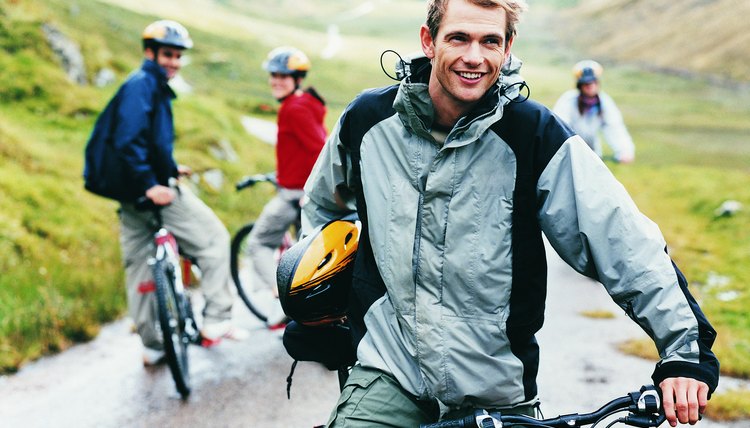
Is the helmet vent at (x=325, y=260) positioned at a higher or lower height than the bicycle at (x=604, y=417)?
higher

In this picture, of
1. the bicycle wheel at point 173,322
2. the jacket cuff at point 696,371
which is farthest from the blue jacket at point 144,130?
the jacket cuff at point 696,371

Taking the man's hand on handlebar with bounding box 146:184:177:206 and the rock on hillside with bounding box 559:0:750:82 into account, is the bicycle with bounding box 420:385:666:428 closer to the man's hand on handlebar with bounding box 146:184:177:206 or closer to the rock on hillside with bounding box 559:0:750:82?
the man's hand on handlebar with bounding box 146:184:177:206

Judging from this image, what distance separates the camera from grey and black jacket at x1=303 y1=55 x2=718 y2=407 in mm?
2645

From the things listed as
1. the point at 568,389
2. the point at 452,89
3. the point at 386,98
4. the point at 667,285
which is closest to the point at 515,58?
the point at 452,89

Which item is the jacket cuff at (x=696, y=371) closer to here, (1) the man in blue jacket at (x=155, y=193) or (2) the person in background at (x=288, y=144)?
(1) the man in blue jacket at (x=155, y=193)

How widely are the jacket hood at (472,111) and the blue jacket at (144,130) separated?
343 cm

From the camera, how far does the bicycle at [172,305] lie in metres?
5.87

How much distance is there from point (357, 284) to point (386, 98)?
684mm

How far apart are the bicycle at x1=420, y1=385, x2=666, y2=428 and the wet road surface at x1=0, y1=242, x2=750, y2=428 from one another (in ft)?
10.2

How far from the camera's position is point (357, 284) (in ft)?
10.2

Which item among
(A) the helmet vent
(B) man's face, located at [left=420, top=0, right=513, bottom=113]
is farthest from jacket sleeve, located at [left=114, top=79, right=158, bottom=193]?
(B) man's face, located at [left=420, top=0, right=513, bottom=113]

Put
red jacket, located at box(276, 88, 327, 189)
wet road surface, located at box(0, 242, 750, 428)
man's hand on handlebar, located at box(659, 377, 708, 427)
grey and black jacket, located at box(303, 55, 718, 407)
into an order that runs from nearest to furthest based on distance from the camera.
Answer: man's hand on handlebar, located at box(659, 377, 708, 427) → grey and black jacket, located at box(303, 55, 718, 407) → wet road surface, located at box(0, 242, 750, 428) → red jacket, located at box(276, 88, 327, 189)

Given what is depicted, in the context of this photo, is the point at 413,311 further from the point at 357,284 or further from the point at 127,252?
the point at 127,252

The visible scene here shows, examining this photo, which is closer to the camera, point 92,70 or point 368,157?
point 368,157
